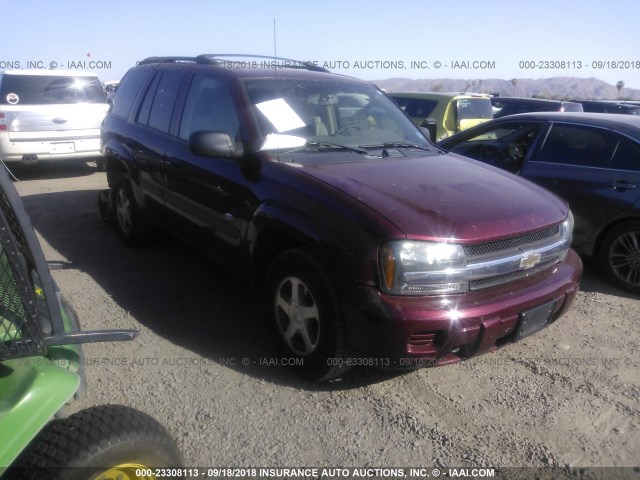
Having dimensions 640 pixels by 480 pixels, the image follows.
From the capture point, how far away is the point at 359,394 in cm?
334

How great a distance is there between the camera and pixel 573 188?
5.19 m

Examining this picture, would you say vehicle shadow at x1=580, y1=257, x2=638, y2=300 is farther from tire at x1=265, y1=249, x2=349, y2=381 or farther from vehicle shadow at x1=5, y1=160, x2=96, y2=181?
vehicle shadow at x1=5, y1=160, x2=96, y2=181

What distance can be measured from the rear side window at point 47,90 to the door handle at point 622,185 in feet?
27.4

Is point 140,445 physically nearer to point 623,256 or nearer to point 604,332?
point 604,332

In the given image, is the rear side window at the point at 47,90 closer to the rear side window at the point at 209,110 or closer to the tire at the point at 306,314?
the rear side window at the point at 209,110

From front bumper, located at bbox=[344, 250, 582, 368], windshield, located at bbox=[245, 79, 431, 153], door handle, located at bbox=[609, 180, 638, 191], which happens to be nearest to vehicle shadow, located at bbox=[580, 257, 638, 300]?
door handle, located at bbox=[609, 180, 638, 191]

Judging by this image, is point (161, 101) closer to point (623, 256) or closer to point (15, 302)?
point (15, 302)

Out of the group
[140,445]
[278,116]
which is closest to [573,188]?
[278,116]

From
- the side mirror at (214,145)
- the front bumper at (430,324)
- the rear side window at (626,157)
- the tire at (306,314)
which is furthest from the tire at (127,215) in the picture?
the rear side window at (626,157)

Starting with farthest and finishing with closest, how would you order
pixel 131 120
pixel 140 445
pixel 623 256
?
1. pixel 131 120
2. pixel 623 256
3. pixel 140 445

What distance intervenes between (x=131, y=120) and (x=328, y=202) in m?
3.14

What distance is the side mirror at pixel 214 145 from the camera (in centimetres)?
361

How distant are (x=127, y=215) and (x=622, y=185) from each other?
4.64m

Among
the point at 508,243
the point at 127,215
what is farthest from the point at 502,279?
the point at 127,215
